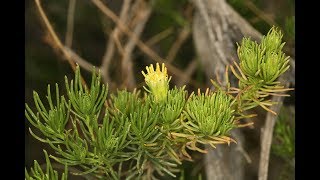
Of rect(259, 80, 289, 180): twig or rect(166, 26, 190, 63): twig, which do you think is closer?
rect(259, 80, 289, 180): twig

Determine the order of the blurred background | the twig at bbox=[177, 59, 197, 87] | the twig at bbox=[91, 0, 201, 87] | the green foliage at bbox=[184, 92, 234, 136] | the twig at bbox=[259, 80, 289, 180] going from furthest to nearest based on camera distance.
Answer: the twig at bbox=[177, 59, 197, 87] → the twig at bbox=[91, 0, 201, 87] → the blurred background → the twig at bbox=[259, 80, 289, 180] → the green foliage at bbox=[184, 92, 234, 136]

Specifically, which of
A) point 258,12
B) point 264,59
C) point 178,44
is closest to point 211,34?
point 258,12

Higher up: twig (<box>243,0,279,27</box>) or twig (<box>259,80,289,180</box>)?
twig (<box>243,0,279,27</box>)

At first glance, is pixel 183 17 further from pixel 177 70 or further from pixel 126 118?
pixel 126 118

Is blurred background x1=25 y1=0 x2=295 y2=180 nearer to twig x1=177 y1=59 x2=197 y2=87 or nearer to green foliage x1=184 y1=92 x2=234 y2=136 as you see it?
twig x1=177 y1=59 x2=197 y2=87

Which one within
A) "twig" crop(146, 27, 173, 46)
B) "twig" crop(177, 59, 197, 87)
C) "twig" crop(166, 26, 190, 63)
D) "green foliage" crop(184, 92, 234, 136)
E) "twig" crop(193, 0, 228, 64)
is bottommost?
"green foliage" crop(184, 92, 234, 136)

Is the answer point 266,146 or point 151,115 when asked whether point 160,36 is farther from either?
point 151,115

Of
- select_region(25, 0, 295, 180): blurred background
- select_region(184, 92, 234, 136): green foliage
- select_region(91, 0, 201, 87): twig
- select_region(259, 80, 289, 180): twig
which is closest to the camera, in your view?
A: select_region(184, 92, 234, 136): green foliage

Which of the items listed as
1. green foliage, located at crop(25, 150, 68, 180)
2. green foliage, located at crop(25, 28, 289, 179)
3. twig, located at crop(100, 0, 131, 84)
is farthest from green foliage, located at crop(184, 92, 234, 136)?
twig, located at crop(100, 0, 131, 84)
